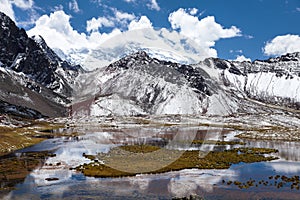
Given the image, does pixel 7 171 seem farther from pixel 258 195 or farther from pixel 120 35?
pixel 258 195

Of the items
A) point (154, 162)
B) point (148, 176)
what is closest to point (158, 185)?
point (148, 176)

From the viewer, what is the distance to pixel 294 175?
56.2m

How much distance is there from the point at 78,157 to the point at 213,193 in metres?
42.1

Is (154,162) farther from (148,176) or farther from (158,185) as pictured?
(158,185)

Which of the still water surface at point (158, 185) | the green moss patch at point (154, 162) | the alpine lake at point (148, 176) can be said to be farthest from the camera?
the green moss patch at point (154, 162)

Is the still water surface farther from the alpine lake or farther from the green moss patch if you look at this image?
the green moss patch

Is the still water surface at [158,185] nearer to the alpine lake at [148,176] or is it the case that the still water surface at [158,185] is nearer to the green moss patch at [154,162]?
the alpine lake at [148,176]

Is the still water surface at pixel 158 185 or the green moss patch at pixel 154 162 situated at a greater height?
the green moss patch at pixel 154 162

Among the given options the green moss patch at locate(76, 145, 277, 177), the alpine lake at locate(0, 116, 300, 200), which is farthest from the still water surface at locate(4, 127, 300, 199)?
the green moss patch at locate(76, 145, 277, 177)

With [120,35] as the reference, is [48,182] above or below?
below

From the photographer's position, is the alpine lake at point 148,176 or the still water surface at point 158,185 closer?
the still water surface at point 158,185

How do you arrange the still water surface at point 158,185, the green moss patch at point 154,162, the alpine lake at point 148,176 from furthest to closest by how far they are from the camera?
the green moss patch at point 154,162 → the alpine lake at point 148,176 → the still water surface at point 158,185

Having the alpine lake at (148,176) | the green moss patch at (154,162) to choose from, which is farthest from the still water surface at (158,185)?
the green moss patch at (154,162)

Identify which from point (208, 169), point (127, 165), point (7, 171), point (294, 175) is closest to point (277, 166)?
point (294, 175)
